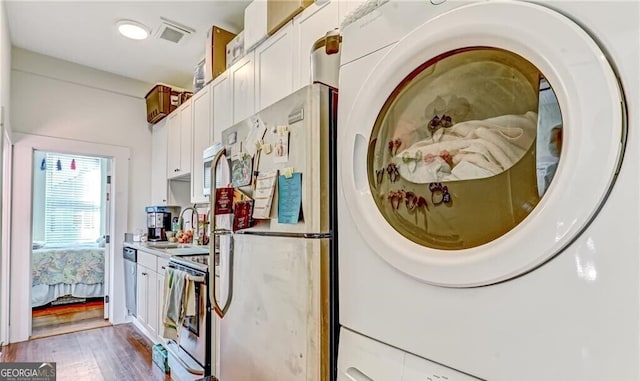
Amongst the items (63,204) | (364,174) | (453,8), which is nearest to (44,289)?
(63,204)

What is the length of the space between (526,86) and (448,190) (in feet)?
0.79

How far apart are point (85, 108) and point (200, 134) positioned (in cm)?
165

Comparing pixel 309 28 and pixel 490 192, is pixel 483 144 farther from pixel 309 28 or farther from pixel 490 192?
pixel 309 28

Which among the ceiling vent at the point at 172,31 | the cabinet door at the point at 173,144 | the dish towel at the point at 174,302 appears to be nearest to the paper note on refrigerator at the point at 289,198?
the dish towel at the point at 174,302

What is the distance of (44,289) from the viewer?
177 inches

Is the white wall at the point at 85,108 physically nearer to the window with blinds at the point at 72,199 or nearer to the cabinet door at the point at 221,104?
the cabinet door at the point at 221,104

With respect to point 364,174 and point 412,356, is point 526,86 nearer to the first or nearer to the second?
point 364,174

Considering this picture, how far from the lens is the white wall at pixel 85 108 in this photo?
11.2 feet

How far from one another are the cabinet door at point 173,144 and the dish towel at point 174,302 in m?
1.59

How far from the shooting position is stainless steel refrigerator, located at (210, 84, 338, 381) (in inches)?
43.1

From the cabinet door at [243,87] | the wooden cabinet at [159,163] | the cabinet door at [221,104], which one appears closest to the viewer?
the cabinet door at [243,87]

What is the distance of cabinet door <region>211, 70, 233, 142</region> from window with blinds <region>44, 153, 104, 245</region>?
423cm

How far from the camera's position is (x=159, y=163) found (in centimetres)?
404

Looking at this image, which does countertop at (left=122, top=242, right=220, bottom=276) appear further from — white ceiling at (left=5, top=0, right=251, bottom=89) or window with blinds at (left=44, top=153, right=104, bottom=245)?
window with blinds at (left=44, top=153, right=104, bottom=245)
